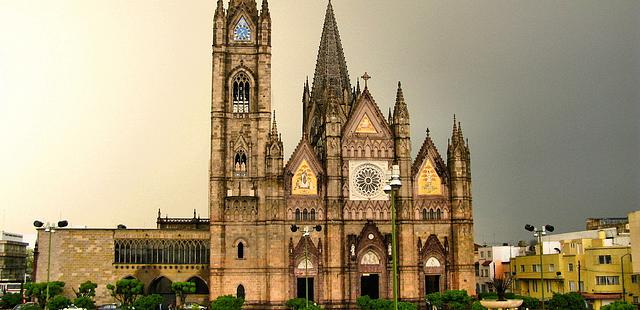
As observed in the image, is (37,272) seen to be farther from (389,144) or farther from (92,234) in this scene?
(389,144)

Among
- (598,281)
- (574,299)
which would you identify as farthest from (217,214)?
(598,281)

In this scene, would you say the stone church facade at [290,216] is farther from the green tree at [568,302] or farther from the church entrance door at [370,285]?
the green tree at [568,302]

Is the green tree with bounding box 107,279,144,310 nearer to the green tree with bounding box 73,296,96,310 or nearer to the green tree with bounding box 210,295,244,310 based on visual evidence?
the green tree with bounding box 73,296,96,310

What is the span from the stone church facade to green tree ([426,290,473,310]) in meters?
5.65

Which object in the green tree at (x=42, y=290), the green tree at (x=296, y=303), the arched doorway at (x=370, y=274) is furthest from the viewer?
the arched doorway at (x=370, y=274)

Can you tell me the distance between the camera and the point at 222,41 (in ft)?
259

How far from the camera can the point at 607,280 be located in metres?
79.2

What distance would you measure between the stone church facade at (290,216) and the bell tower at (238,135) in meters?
0.10

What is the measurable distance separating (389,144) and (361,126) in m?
3.36

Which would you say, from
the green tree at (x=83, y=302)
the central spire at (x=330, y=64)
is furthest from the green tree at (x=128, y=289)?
the central spire at (x=330, y=64)

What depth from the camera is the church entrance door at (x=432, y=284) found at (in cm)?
7725

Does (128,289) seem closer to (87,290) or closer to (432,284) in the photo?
(87,290)

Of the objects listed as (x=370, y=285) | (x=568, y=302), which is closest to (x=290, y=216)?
(x=370, y=285)

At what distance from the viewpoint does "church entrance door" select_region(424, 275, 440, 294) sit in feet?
253
